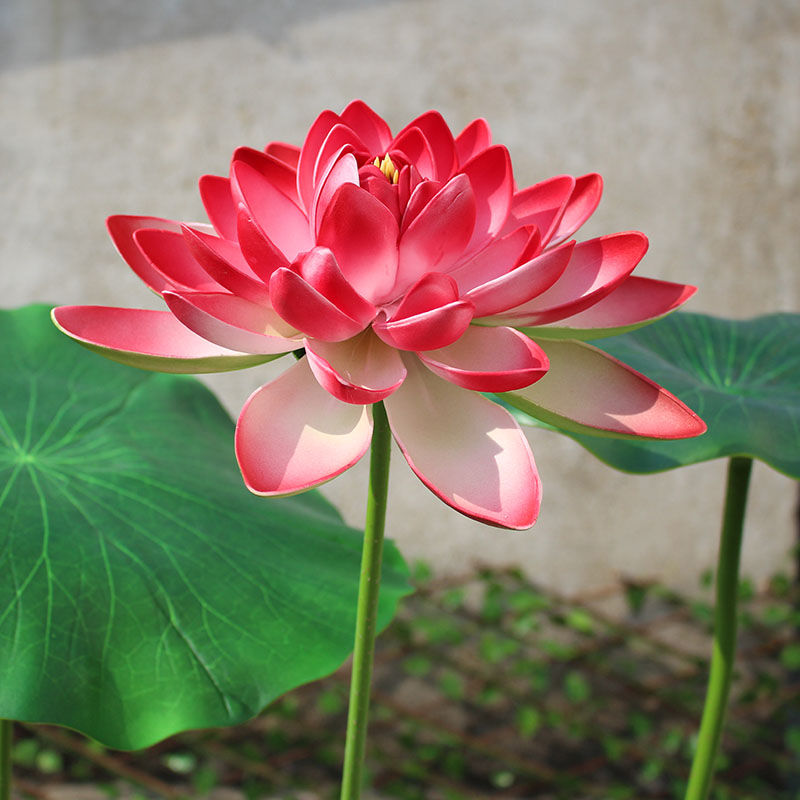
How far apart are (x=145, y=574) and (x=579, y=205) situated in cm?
30

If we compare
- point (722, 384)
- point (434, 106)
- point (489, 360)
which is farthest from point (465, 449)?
point (434, 106)

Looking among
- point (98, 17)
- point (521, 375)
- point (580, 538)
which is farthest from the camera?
point (580, 538)

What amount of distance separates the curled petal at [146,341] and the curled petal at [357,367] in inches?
1.0

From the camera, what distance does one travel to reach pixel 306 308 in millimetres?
286

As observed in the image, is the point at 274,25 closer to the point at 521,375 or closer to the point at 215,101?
the point at 215,101

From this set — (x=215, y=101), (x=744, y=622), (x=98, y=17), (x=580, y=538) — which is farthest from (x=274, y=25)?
(x=744, y=622)

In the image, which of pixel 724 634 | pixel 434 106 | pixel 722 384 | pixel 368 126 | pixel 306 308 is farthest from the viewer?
pixel 434 106

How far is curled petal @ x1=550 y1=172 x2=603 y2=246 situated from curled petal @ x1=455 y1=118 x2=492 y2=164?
5 centimetres

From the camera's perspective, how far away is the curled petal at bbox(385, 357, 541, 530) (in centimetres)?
29

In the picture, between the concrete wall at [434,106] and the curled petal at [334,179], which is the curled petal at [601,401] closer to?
the curled petal at [334,179]

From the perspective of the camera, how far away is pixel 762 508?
1.63 m

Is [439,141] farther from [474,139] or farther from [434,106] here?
[434,106]

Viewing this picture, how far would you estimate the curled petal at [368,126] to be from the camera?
1.29 feet

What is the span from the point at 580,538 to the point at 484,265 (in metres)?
1.36
